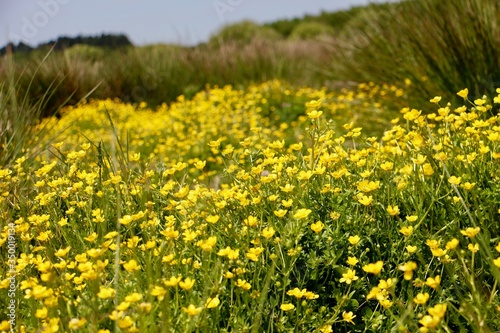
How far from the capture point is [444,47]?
16.4 ft

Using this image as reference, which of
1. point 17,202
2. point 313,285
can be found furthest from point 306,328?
point 17,202

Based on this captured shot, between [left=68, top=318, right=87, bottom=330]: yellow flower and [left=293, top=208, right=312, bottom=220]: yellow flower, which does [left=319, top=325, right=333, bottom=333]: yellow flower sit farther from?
[left=68, top=318, right=87, bottom=330]: yellow flower

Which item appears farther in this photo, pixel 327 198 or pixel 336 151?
pixel 336 151

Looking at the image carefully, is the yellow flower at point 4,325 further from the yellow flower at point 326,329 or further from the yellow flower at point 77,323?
the yellow flower at point 326,329

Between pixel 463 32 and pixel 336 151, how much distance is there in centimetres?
276

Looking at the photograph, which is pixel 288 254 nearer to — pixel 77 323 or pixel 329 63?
pixel 77 323

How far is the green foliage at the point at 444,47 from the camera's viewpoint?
4793 mm

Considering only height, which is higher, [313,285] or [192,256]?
[192,256]

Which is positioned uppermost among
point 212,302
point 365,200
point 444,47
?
point 444,47

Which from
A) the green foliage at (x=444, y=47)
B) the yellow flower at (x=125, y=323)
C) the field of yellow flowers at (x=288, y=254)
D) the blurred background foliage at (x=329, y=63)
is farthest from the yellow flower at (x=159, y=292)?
the green foliage at (x=444, y=47)

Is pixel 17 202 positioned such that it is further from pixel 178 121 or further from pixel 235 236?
pixel 178 121

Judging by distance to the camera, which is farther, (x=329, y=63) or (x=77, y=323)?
(x=329, y=63)

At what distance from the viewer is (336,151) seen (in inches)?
107

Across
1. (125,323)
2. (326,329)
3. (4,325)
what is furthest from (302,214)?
(4,325)
